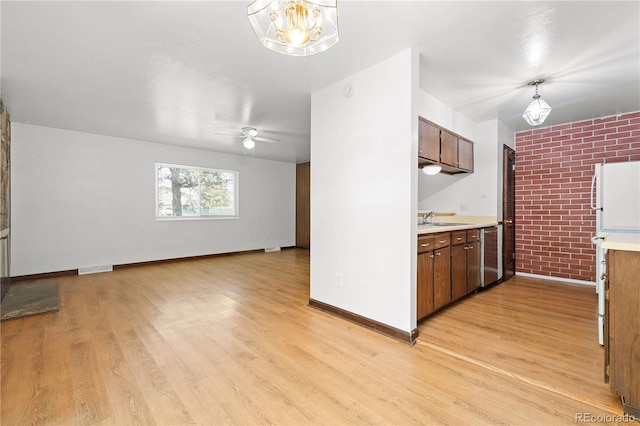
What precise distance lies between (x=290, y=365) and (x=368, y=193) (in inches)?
62.0

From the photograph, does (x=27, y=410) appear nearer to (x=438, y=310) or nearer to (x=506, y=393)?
(x=506, y=393)

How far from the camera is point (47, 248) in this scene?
4695 mm

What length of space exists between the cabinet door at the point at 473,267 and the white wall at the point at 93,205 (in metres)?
5.24

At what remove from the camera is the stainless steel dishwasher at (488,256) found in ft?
12.4

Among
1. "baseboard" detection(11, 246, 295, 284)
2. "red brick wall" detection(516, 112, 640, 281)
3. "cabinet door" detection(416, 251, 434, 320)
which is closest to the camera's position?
"cabinet door" detection(416, 251, 434, 320)

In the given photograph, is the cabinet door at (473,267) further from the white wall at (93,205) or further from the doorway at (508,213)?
the white wall at (93,205)

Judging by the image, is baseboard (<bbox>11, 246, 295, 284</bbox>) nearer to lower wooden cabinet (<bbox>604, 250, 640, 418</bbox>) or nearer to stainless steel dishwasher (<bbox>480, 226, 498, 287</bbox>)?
stainless steel dishwasher (<bbox>480, 226, 498, 287</bbox>)

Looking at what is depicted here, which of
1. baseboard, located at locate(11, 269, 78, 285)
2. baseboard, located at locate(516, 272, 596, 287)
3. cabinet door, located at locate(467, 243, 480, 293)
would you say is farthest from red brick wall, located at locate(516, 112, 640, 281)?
baseboard, located at locate(11, 269, 78, 285)

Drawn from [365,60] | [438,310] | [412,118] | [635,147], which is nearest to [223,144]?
[365,60]

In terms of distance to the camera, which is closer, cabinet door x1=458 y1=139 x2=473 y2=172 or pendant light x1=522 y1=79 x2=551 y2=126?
pendant light x1=522 y1=79 x2=551 y2=126

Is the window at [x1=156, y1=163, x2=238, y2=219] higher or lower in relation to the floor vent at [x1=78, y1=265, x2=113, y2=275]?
higher

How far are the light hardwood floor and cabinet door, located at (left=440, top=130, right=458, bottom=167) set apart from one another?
1.72 meters

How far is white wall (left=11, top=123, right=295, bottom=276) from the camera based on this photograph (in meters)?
4.52

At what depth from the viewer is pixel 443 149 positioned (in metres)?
3.47
